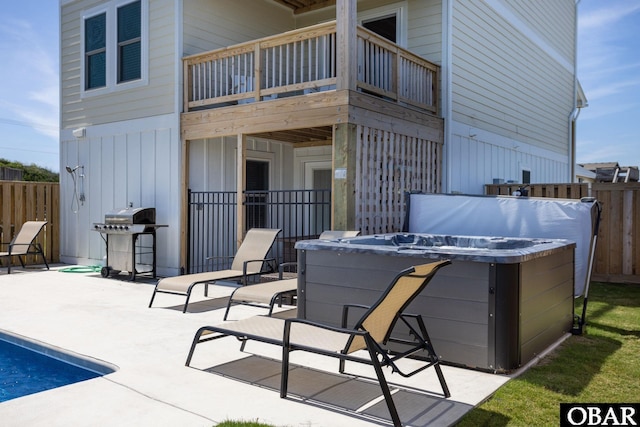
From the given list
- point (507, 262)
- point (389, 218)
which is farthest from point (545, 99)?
point (507, 262)

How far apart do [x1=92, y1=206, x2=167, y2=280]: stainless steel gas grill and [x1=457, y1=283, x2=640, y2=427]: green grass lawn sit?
6.60m

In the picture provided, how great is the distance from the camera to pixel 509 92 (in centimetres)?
1200

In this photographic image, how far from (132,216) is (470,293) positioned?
6.41 metres

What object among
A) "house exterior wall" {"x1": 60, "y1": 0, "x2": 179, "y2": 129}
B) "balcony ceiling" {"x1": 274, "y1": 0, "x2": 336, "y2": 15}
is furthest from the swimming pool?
"balcony ceiling" {"x1": 274, "y1": 0, "x2": 336, "y2": 15}

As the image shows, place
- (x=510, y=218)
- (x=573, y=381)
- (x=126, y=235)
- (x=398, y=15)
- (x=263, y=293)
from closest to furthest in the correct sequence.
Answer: (x=573, y=381) → (x=263, y=293) → (x=510, y=218) → (x=126, y=235) → (x=398, y=15)

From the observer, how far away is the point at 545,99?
14031mm

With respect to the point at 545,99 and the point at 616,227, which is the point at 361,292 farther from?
the point at 545,99

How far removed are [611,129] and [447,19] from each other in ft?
70.1

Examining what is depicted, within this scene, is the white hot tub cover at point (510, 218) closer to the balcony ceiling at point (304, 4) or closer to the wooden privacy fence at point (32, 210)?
the balcony ceiling at point (304, 4)

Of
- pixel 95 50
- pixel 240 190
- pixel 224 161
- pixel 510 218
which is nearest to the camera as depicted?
pixel 510 218

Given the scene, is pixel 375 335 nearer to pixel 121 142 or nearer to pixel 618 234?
pixel 618 234

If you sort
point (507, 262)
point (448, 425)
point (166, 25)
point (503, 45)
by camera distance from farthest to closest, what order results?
point (503, 45), point (166, 25), point (507, 262), point (448, 425)

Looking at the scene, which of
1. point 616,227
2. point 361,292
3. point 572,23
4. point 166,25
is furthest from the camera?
point 572,23

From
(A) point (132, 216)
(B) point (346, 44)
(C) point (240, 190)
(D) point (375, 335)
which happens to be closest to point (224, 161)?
(C) point (240, 190)
